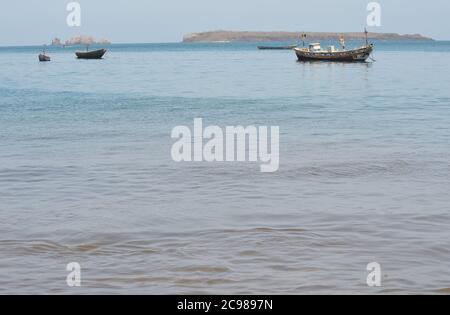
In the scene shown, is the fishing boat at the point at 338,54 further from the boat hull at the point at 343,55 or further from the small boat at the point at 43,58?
the small boat at the point at 43,58

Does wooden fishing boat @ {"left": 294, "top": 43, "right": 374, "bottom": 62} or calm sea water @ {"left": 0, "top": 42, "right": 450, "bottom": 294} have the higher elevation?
wooden fishing boat @ {"left": 294, "top": 43, "right": 374, "bottom": 62}

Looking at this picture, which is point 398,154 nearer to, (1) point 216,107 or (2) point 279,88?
(1) point 216,107

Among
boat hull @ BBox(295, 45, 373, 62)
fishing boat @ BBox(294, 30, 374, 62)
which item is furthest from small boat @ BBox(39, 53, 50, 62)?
boat hull @ BBox(295, 45, 373, 62)

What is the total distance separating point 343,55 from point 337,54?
2.47 feet

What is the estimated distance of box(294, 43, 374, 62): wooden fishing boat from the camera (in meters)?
89.1

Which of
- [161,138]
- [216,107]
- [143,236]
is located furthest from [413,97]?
[143,236]

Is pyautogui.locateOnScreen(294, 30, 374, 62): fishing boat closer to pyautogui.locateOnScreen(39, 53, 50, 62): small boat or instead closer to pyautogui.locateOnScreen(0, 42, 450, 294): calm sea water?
pyautogui.locateOnScreen(39, 53, 50, 62): small boat

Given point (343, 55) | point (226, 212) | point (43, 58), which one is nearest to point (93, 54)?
point (43, 58)

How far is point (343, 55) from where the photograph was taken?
90.6 m

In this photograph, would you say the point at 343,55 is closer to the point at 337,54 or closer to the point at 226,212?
the point at 337,54

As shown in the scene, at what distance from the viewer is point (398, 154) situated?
19.2 metres
